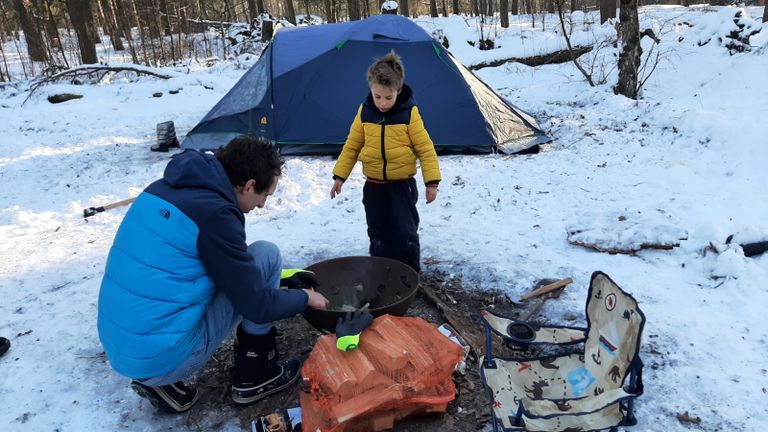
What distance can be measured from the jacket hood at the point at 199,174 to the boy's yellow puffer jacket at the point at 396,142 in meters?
1.38

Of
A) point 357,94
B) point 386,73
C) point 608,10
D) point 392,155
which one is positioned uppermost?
point 608,10

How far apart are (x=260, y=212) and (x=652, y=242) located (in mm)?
3403

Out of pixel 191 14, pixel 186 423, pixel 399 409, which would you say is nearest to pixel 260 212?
pixel 186 423

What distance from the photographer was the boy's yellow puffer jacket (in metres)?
3.39

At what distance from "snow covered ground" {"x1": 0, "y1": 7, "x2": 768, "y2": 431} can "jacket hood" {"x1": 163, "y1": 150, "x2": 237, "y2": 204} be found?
117 centimetres

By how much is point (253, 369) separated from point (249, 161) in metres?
1.06

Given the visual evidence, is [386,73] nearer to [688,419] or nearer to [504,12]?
[688,419]

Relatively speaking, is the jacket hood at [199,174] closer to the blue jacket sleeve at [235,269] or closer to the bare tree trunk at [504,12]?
the blue jacket sleeve at [235,269]

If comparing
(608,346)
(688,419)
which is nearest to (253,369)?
(608,346)

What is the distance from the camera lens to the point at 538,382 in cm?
250

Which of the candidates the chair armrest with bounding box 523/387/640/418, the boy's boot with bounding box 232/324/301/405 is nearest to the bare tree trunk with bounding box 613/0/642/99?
the chair armrest with bounding box 523/387/640/418

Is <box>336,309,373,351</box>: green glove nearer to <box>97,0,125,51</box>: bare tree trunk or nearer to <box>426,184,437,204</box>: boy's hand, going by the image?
<box>426,184,437,204</box>: boy's hand

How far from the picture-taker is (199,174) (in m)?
2.16

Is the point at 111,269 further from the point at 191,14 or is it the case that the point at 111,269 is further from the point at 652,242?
the point at 191,14
